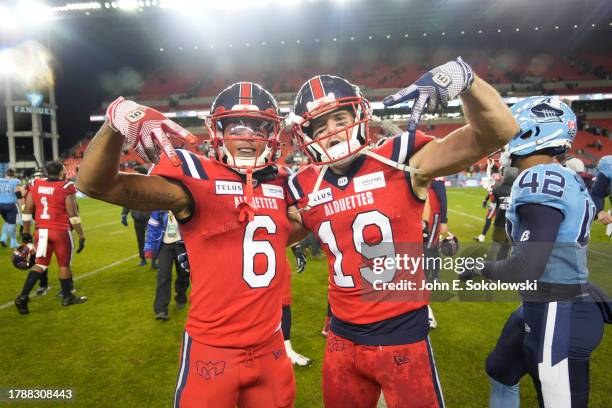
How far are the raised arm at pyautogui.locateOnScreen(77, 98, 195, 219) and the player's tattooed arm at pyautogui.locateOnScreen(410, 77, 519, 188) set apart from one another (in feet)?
3.70

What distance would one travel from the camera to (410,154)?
6.33ft

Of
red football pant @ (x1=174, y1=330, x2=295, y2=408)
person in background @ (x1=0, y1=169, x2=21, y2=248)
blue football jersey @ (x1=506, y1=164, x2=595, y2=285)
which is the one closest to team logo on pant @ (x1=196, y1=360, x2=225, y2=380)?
red football pant @ (x1=174, y1=330, x2=295, y2=408)

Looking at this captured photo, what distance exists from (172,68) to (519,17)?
32.7m

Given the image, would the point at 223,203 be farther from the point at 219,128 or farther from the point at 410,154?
the point at 410,154

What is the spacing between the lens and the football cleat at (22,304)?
5.45m

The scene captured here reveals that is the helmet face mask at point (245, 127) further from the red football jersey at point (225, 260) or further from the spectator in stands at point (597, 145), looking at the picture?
the spectator in stands at point (597, 145)

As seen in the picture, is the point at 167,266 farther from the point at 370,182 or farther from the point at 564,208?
the point at 564,208

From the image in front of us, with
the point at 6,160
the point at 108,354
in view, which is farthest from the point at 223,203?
the point at 6,160

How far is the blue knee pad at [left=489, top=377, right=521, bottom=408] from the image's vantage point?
2402mm

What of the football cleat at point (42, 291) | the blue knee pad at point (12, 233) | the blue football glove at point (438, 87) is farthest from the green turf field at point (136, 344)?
the blue knee pad at point (12, 233)

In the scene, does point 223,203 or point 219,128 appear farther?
point 219,128

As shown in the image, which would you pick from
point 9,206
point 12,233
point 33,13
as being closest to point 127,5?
point 33,13

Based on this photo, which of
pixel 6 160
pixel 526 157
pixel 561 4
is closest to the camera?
pixel 526 157

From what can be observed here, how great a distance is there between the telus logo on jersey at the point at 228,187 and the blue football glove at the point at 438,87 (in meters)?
0.86
